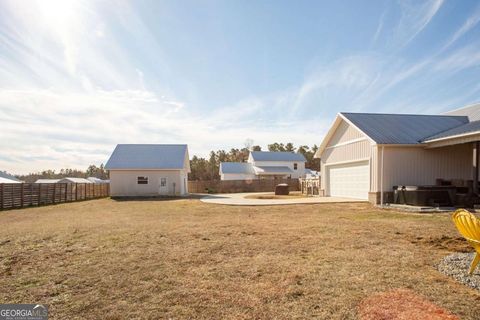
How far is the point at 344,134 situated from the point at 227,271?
53.2 feet

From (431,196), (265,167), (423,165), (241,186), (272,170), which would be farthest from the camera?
(265,167)

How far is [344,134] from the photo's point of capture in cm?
1898

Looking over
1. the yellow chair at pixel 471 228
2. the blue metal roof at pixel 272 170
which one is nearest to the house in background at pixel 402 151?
the yellow chair at pixel 471 228

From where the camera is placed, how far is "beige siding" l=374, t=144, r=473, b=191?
1501cm

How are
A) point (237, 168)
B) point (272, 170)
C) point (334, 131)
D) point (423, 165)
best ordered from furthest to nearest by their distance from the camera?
point (237, 168), point (272, 170), point (334, 131), point (423, 165)

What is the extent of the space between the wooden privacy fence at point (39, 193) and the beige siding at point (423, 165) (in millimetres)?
21297

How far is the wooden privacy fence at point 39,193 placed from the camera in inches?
689

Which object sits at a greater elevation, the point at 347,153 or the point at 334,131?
the point at 334,131

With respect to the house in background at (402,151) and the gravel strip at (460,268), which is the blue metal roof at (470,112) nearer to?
the house in background at (402,151)

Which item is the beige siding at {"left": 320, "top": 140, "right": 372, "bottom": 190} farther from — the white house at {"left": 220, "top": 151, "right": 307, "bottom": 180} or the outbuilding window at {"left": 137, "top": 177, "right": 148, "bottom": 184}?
the white house at {"left": 220, "top": 151, "right": 307, "bottom": 180}

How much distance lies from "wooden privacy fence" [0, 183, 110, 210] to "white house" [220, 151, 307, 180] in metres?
24.7

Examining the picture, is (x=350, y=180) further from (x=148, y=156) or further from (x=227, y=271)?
(x=148, y=156)

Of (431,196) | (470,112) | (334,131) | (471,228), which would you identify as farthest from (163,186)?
(471,228)

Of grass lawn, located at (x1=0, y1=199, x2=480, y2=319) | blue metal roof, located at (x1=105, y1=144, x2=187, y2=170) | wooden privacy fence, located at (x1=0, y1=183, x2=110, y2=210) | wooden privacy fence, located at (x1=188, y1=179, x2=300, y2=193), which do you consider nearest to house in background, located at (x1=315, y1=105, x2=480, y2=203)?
grass lawn, located at (x1=0, y1=199, x2=480, y2=319)
